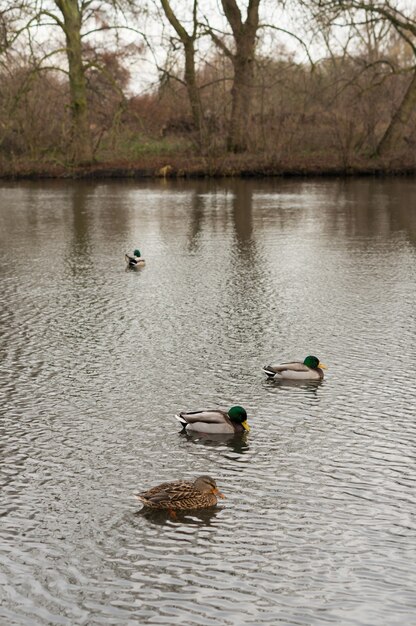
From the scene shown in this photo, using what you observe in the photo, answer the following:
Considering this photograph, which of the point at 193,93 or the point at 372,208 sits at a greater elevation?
the point at 193,93

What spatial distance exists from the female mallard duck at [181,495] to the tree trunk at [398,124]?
36.2m

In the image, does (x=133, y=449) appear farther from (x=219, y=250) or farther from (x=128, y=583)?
(x=219, y=250)

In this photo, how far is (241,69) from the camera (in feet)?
141

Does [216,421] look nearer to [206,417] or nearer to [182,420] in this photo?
[206,417]

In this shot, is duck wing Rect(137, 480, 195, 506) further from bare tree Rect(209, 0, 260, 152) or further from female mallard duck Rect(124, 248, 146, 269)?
bare tree Rect(209, 0, 260, 152)

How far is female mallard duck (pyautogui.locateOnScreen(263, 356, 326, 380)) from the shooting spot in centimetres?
1137

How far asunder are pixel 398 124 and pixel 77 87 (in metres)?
14.6

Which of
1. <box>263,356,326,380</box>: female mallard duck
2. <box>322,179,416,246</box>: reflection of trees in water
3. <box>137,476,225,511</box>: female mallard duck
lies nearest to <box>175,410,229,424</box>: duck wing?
<box>137,476,225,511</box>: female mallard duck

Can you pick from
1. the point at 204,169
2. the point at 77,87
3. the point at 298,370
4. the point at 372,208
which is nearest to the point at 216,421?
the point at 298,370

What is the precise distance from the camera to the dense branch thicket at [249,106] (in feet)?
137

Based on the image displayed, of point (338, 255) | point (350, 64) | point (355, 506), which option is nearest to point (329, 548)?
point (355, 506)

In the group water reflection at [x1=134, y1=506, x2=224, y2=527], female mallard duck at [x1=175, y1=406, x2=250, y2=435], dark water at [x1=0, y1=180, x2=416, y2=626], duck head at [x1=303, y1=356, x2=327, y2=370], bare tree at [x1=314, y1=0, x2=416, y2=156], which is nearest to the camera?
dark water at [x1=0, y1=180, x2=416, y2=626]

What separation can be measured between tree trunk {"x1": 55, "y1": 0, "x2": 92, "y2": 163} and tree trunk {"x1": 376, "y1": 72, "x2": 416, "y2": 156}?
13257 millimetres

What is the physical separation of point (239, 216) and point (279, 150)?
15.1 metres
